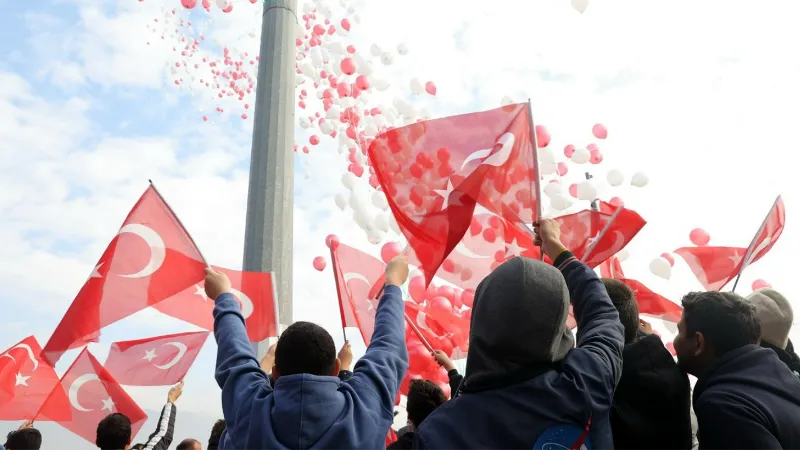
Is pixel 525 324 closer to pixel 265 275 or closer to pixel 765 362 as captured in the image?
pixel 765 362

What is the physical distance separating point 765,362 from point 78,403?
282 inches

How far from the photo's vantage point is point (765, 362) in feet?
8.09

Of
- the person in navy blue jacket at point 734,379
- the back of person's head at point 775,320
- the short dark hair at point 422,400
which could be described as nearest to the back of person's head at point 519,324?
the person in navy blue jacket at point 734,379

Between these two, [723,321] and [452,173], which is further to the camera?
[452,173]

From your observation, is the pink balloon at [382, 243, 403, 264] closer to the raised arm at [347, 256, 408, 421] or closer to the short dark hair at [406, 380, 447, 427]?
the short dark hair at [406, 380, 447, 427]

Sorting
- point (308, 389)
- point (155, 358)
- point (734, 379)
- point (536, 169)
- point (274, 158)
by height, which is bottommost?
point (155, 358)

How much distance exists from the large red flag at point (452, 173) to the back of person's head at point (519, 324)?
2.61 meters

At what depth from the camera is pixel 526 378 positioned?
202cm

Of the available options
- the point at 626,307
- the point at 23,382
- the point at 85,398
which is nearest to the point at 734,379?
the point at 626,307

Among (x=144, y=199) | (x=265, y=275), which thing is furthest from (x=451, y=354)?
(x=144, y=199)

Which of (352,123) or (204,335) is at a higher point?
(352,123)

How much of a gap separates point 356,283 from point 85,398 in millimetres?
3380

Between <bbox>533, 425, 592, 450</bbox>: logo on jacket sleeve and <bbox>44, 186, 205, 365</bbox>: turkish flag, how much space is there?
13.7 feet

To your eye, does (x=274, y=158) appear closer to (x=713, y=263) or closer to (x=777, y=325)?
(x=713, y=263)
